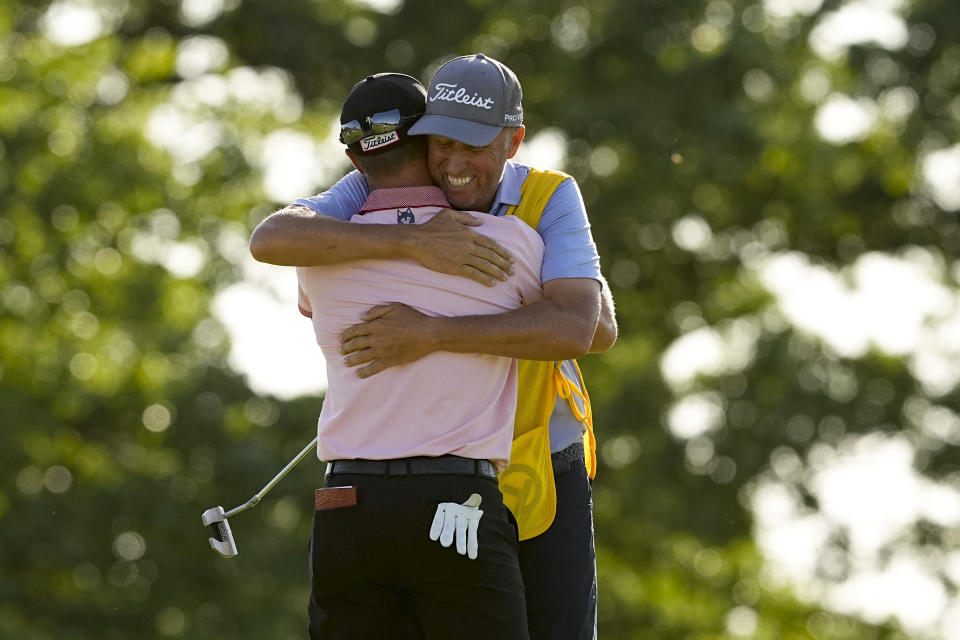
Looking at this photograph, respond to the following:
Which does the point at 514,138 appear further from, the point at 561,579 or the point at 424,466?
the point at 561,579

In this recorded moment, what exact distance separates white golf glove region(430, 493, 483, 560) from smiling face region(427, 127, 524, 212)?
29.0 inches

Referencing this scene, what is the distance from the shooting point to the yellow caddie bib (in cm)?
399

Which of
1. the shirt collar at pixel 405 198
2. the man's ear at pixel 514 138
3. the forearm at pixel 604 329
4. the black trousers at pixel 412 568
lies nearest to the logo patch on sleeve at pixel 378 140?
the shirt collar at pixel 405 198

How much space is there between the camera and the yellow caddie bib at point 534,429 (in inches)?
157

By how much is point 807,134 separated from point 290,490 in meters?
5.59

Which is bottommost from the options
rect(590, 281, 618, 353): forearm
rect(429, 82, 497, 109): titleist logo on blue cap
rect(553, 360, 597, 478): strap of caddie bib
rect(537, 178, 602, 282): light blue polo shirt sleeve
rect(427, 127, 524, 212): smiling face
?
rect(553, 360, 597, 478): strap of caddie bib

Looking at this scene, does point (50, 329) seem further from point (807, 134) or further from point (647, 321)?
point (807, 134)

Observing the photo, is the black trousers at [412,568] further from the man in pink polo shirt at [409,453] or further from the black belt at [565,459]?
the black belt at [565,459]

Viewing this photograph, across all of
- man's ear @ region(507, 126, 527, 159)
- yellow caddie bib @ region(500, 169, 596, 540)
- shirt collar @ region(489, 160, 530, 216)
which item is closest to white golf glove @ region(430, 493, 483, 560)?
yellow caddie bib @ region(500, 169, 596, 540)

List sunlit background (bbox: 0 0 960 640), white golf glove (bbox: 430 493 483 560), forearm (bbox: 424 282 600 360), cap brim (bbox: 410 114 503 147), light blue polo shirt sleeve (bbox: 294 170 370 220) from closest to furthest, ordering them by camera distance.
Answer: white golf glove (bbox: 430 493 483 560)
forearm (bbox: 424 282 600 360)
cap brim (bbox: 410 114 503 147)
light blue polo shirt sleeve (bbox: 294 170 370 220)
sunlit background (bbox: 0 0 960 640)

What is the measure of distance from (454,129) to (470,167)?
13 cm

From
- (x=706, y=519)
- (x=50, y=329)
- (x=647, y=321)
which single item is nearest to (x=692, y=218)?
(x=647, y=321)

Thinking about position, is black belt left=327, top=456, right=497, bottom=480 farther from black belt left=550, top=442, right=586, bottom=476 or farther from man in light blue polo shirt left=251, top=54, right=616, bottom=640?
black belt left=550, top=442, right=586, bottom=476

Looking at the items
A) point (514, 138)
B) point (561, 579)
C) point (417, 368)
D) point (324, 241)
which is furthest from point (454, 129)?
point (561, 579)
